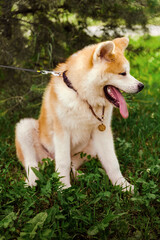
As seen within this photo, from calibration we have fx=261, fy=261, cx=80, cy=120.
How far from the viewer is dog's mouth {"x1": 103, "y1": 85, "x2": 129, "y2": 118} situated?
7.24 feet

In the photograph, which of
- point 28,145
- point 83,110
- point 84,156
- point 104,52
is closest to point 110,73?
point 104,52

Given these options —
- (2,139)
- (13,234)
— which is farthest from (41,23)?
(13,234)

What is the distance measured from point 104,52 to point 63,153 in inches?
37.8

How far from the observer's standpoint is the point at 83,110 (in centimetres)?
229

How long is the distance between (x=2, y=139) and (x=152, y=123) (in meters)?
1.97

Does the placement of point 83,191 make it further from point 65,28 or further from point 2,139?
point 65,28

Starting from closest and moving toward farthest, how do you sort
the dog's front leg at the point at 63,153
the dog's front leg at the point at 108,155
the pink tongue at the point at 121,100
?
the pink tongue at the point at 121,100 < the dog's front leg at the point at 63,153 < the dog's front leg at the point at 108,155

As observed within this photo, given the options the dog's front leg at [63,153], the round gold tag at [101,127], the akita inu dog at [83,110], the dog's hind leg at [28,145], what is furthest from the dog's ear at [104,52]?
the dog's hind leg at [28,145]

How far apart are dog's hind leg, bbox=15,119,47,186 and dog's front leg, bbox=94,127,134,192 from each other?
66 centimetres

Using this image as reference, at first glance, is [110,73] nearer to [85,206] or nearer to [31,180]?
[85,206]

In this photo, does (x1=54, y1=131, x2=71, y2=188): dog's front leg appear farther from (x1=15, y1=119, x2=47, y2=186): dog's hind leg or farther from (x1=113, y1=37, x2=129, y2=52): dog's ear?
(x1=113, y1=37, x2=129, y2=52): dog's ear

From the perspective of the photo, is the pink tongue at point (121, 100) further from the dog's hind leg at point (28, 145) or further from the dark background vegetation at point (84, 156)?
the dog's hind leg at point (28, 145)

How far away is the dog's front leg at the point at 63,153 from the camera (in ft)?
7.80

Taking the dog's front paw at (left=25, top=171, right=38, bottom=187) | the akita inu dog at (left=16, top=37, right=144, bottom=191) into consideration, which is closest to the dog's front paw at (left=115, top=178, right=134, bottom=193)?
the akita inu dog at (left=16, top=37, right=144, bottom=191)
